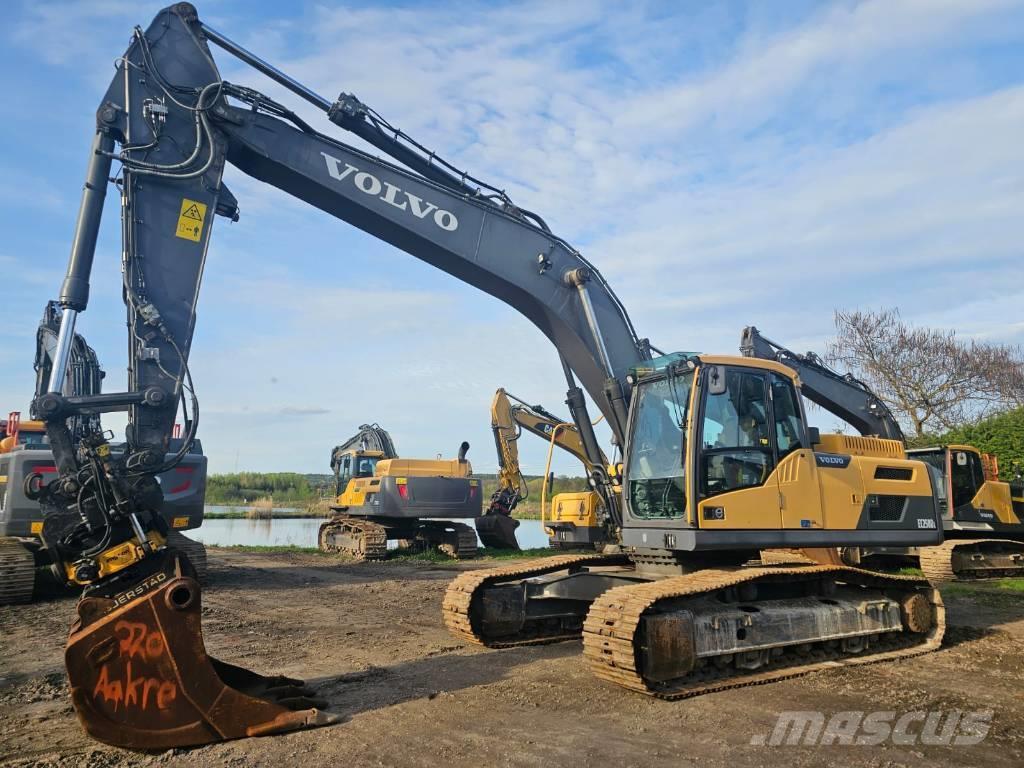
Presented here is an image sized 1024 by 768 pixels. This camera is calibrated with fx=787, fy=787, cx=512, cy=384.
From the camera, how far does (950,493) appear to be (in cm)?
1305

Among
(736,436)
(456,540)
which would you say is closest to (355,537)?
(456,540)

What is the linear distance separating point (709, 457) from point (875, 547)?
7.10 ft

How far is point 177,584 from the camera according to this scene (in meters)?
4.43

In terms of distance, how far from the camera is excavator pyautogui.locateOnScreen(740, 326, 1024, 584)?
1189cm

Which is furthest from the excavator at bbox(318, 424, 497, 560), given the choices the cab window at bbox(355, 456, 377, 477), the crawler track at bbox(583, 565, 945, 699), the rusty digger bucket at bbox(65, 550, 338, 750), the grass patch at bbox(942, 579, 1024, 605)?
the rusty digger bucket at bbox(65, 550, 338, 750)

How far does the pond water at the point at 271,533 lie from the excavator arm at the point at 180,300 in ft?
48.1

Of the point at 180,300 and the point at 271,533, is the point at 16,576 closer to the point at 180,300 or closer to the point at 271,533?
the point at 180,300

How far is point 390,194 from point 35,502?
6288mm

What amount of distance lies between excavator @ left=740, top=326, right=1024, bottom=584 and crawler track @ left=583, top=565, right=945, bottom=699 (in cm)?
488

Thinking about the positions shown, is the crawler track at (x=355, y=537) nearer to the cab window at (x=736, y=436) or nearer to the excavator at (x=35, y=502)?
the excavator at (x=35, y=502)

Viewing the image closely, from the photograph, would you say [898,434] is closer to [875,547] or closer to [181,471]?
[875,547]

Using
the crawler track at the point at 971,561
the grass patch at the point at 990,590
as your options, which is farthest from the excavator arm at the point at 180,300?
the crawler track at the point at 971,561

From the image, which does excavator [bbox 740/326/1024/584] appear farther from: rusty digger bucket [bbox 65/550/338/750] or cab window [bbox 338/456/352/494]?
cab window [bbox 338/456/352/494]

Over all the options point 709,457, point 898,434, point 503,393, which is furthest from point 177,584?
point 503,393
